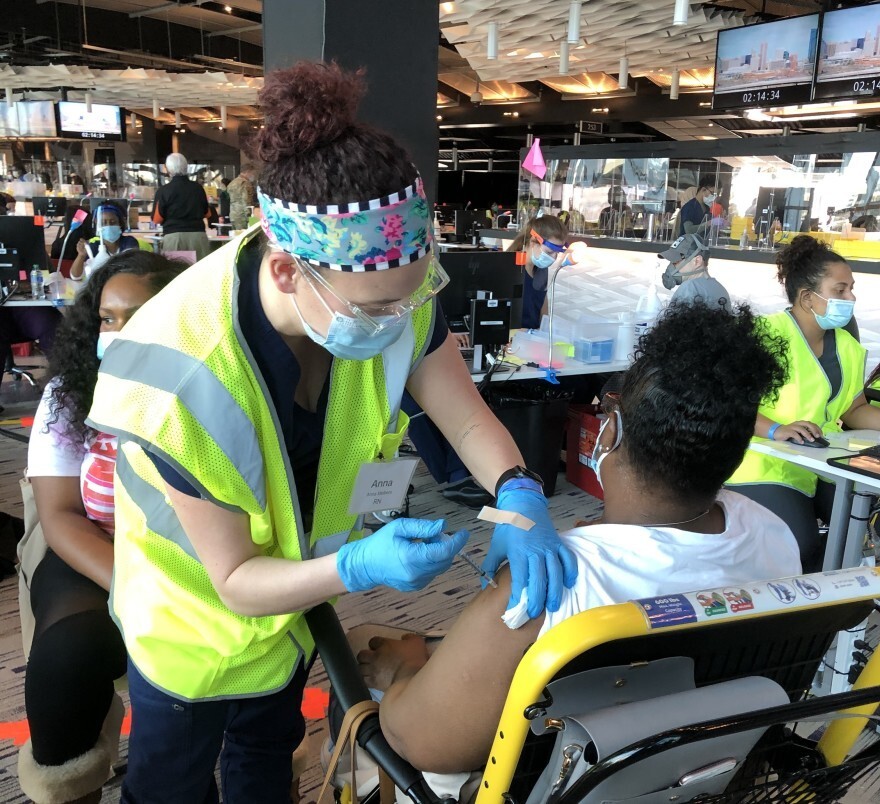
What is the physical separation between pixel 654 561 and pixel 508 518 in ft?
0.65

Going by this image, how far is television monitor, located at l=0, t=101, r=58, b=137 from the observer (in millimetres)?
14352

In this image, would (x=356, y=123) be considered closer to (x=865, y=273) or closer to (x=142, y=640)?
(x=142, y=640)

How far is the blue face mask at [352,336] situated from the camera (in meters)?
1.03

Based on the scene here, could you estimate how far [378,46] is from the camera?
8.57 ft

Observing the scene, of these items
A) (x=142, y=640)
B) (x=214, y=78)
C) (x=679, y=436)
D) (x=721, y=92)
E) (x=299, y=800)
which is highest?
(x=214, y=78)

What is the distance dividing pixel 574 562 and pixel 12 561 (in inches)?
102

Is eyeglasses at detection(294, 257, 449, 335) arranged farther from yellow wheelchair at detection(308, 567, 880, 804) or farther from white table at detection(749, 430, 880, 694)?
white table at detection(749, 430, 880, 694)

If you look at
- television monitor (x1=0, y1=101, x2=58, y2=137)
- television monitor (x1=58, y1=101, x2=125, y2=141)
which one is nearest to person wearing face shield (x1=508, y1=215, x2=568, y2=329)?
television monitor (x1=58, y1=101, x2=125, y2=141)

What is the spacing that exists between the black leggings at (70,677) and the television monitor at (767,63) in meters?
6.81

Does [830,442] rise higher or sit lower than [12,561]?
higher

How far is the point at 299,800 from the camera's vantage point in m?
1.77

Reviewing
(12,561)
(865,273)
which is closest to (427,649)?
(12,561)

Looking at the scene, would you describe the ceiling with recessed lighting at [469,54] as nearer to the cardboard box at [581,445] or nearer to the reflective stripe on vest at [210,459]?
the cardboard box at [581,445]

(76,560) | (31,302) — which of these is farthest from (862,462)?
(31,302)
